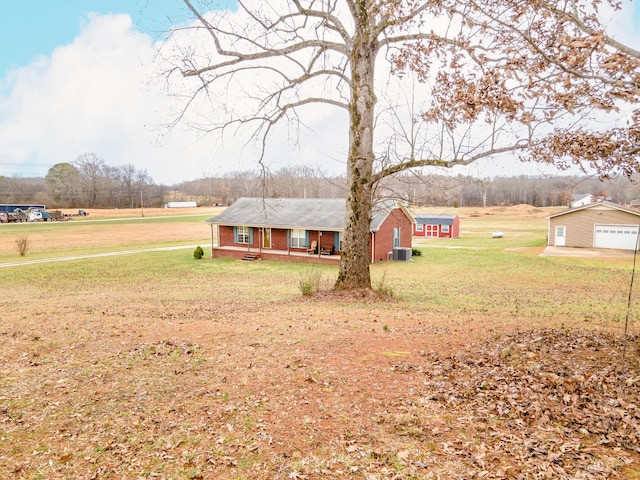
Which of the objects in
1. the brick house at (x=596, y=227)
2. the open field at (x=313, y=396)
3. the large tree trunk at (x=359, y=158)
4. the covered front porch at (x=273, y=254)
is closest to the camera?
the open field at (x=313, y=396)

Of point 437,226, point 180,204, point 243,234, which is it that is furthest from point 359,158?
point 180,204

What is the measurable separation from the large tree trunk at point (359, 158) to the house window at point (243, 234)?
2211cm

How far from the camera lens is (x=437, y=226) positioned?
5125 centimetres

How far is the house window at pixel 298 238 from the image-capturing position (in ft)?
102

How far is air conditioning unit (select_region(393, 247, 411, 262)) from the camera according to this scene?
31.5 meters

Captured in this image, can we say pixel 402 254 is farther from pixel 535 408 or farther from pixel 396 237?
pixel 535 408

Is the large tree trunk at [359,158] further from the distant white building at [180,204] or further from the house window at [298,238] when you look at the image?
the distant white building at [180,204]

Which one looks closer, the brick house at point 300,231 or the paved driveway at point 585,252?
the brick house at point 300,231

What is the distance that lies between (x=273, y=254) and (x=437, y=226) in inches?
1057

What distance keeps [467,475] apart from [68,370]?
17.5 ft

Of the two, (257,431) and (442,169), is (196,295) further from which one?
(257,431)

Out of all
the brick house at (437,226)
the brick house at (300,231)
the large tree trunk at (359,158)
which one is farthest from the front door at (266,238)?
the brick house at (437,226)

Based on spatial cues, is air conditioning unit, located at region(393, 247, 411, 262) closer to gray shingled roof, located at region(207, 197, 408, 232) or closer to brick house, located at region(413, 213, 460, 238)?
gray shingled roof, located at region(207, 197, 408, 232)

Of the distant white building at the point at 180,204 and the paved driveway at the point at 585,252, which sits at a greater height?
the distant white building at the point at 180,204
